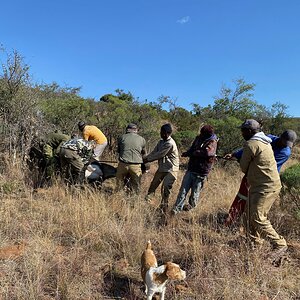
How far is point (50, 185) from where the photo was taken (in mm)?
6535

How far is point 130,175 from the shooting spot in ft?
20.6

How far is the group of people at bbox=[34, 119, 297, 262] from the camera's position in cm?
389

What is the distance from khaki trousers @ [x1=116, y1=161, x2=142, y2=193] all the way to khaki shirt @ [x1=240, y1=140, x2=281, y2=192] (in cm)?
262

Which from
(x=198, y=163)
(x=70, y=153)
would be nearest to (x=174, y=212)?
(x=198, y=163)

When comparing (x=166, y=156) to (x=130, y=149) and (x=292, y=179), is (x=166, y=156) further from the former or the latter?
(x=292, y=179)

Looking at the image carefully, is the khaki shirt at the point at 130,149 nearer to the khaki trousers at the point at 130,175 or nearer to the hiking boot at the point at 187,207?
the khaki trousers at the point at 130,175

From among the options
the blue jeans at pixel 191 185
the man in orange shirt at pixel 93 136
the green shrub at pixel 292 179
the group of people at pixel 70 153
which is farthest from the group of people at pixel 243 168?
the man in orange shirt at pixel 93 136

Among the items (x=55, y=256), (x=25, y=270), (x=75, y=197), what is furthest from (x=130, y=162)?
(x=25, y=270)

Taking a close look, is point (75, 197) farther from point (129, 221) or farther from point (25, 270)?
point (25, 270)

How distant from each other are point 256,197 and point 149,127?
24.0 ft

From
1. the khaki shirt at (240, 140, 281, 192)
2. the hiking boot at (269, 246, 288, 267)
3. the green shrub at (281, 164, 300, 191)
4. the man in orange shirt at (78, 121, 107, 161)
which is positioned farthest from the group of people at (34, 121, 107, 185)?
the hiking boot at (269, 246, 288, 267)

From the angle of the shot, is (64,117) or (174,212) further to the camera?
(64,117)

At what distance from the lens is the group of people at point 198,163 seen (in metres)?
3.89

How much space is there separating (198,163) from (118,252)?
2.11m
